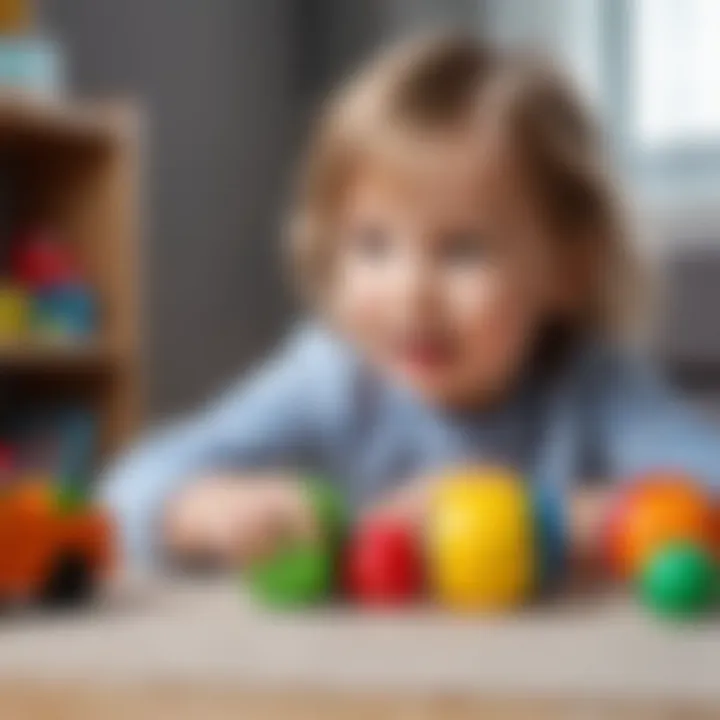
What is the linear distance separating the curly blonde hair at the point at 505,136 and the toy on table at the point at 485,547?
0.32 meters

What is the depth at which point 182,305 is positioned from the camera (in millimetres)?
1745

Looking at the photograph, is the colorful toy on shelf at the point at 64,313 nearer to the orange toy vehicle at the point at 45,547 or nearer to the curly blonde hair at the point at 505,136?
the curly blonde hair at the point at 505,136

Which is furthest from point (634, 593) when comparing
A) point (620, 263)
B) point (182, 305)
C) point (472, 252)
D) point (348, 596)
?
point (182, 305)

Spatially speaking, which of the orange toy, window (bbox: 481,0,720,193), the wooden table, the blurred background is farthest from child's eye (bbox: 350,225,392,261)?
window (bbox: 481,0,720,193)

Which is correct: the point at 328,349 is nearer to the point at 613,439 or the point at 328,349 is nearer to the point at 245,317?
the point at 613,439

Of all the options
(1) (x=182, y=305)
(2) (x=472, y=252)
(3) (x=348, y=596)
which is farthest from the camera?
(1) (x=182, y=305)

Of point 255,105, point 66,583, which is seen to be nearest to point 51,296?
point 255,105

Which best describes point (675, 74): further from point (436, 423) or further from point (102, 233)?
point (436, 423)

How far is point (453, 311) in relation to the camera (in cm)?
76

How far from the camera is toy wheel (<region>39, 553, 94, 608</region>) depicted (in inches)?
18.1

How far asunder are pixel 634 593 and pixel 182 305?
1.31 meters

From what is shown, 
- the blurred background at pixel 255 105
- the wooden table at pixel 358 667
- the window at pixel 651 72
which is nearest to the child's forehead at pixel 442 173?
the wooden table at pixel 358 667

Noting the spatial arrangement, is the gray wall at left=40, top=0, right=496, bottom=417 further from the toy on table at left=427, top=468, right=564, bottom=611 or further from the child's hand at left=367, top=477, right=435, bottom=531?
the toy on table at left=427, top=468, right=564, bottom=611

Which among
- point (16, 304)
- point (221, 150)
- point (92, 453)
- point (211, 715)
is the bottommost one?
point (211, 715)
